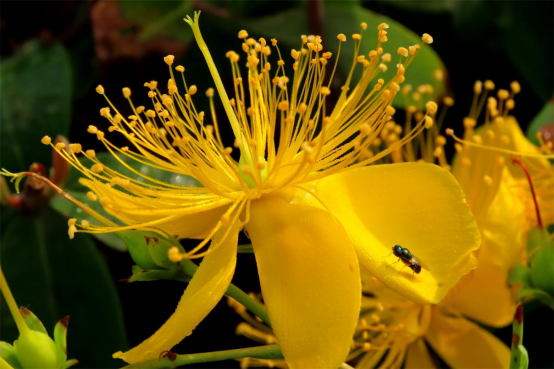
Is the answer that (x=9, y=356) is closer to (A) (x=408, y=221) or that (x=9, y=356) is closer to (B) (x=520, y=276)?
(A) (x=408, y=221)

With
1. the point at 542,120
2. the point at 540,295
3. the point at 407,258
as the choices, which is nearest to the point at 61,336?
the point at 407,258

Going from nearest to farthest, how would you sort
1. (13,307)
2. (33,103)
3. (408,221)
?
(13,307) → (408,221) → (33,103)

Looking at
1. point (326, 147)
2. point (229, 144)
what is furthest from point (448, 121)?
point (326, 147)

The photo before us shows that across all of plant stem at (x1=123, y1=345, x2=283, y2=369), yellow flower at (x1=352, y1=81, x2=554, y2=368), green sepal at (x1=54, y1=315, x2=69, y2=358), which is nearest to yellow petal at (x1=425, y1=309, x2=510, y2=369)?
yellow flower at (x1=352, y1=81, x2=554, y2=368)

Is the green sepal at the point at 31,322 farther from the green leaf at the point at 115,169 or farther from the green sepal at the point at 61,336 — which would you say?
the green leaf at the point at 115,169

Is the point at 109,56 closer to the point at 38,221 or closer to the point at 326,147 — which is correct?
the point at 38,221

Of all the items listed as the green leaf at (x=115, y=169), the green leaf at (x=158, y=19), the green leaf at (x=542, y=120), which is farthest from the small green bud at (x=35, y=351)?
the green leaf at (x=542, y=120)

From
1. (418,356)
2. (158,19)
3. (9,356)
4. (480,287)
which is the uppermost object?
(158,19)
